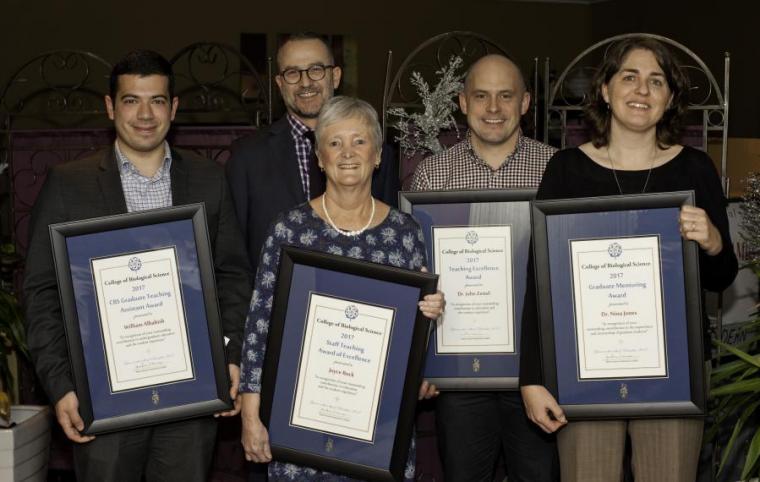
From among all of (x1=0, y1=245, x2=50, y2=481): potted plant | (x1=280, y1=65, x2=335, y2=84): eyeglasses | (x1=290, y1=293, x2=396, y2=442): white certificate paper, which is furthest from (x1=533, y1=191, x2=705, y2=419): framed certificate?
(x1=0, y1=245, x2=50, y2=481): potted plant

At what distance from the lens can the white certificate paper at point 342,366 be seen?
245cm

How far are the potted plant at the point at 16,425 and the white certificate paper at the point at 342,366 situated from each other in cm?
130

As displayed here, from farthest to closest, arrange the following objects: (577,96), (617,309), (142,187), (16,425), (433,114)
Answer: (577,96) < (433,114) < (16,425) < (142,187) < (617,309)

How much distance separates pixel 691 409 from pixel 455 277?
0.81 m

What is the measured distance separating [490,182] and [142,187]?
1185mm

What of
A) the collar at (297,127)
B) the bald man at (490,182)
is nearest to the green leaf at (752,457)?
the bald man at (490,182)

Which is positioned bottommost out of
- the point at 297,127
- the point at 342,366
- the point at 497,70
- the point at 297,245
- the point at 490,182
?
the point at 342,366

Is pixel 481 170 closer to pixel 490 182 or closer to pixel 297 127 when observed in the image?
pixel 490 182

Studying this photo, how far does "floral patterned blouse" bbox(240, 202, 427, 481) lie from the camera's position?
99.4 inches

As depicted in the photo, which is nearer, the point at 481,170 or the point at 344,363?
the point at 344,363

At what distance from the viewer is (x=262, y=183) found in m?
3.13

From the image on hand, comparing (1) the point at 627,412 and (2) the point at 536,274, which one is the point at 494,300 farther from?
(1) the point at 627,412

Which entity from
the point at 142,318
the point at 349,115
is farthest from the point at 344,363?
the point at 349,115

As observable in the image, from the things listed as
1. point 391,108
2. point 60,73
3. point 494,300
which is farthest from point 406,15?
point 494,300
